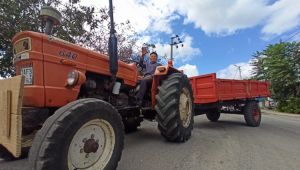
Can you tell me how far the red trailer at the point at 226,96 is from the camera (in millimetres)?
9094

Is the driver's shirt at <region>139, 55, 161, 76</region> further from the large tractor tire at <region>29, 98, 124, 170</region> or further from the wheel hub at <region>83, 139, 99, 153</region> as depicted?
the wheel hub at <region>83, 139, 99, 153</region>

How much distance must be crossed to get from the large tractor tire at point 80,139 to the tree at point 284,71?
29981mm

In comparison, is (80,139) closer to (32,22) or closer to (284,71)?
(32,22)

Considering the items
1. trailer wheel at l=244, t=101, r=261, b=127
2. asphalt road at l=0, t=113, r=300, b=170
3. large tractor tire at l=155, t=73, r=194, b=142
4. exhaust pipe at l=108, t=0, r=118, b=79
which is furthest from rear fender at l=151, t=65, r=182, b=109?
trailer wheel at l=244, t=101, r=261, b=127

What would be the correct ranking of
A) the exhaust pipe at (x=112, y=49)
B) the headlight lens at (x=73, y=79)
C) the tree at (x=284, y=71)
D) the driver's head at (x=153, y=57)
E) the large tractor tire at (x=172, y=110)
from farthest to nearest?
the tree at (x=284, y=71) < the driver's head at (x=153, y=57) < the large tractor tire at (x=172, y=110) < the exhaust pipe at (x=112, y=49) < the headlight lens at (x=73, y=79)

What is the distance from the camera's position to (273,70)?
110 ft

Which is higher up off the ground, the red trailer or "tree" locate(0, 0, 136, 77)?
"tree" locate(0, 0, 136, 77)

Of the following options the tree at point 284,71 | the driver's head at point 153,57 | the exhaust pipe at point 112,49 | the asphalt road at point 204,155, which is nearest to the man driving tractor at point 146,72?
the driver's head at point 153,57

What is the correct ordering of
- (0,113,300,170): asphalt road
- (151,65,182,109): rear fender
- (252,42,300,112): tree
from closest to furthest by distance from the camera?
(0,113,300,170): asphalt road, (151,65,182,109): rear fender, (252,42,300,112): tree

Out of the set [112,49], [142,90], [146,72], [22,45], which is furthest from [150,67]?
[22,45]

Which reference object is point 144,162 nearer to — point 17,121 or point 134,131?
point 17,121

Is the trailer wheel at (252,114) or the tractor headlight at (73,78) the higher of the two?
the tractor headlight at (73,78)

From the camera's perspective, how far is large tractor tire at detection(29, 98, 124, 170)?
3035mm

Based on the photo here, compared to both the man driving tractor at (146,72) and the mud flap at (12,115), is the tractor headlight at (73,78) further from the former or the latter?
the man driving tractor at (146,72)
